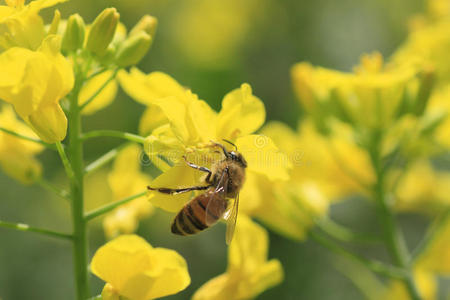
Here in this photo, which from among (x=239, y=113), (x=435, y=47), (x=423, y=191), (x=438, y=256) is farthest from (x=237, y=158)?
(x=423, y=191)

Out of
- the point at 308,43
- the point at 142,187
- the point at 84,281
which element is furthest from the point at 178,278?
the point at 308,43

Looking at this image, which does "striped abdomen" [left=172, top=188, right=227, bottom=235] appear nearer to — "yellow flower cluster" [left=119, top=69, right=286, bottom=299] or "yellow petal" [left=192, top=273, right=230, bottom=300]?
"yellow flower cluster" [left=119, top=69, right=286, bottom=299]

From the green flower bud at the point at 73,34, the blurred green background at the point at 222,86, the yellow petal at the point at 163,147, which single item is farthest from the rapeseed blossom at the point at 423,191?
the green flower bud at the point at 73,34

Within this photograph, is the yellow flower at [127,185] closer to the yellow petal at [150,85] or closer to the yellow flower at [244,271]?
the yellow petal at [150,85]

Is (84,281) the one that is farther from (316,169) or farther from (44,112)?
(316,169)

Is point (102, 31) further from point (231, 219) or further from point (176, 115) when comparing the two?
point (231, 219)
